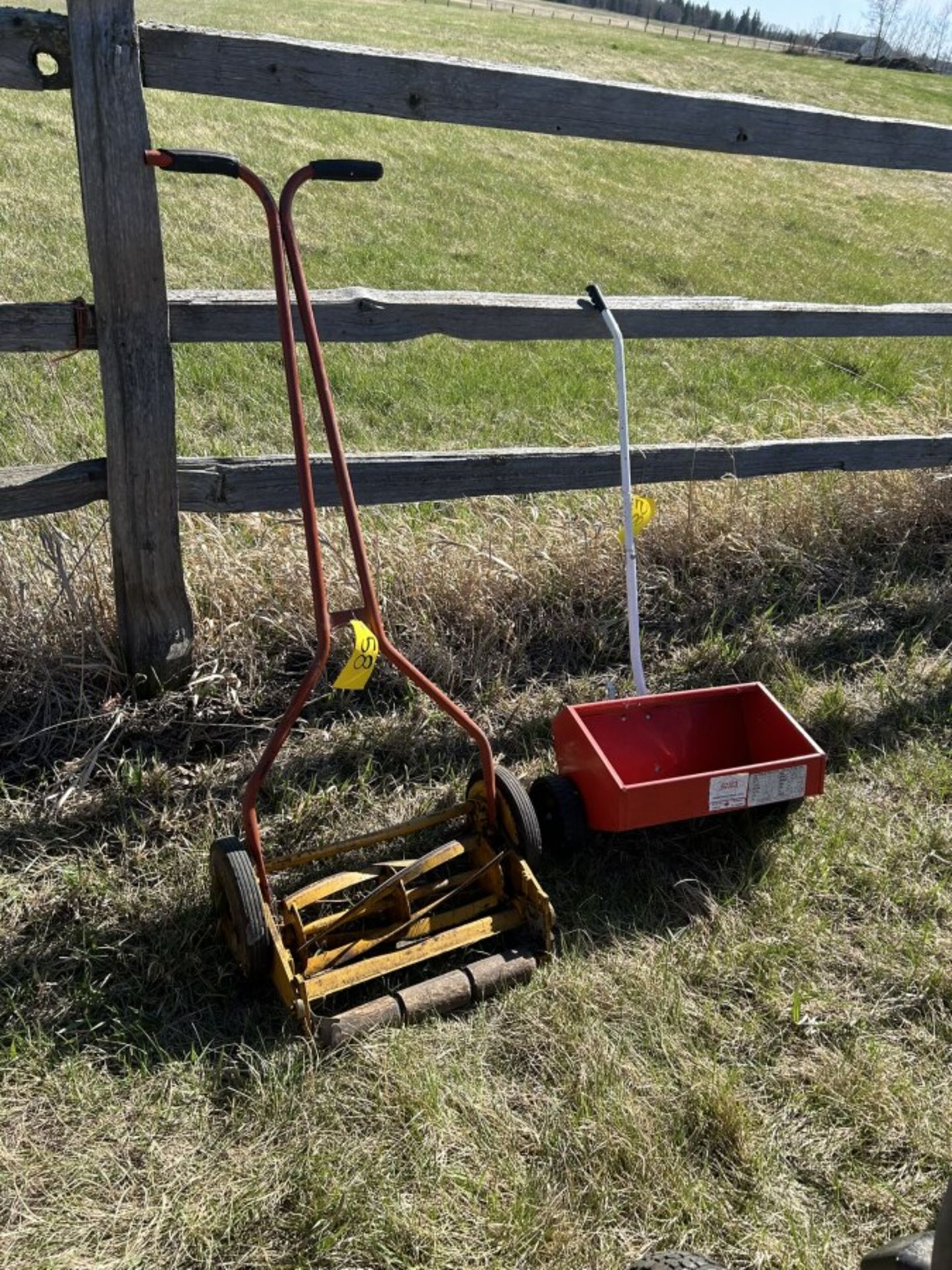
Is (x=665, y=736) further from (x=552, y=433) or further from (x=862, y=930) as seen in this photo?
(x=552, y=433)

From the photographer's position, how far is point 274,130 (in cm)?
1319

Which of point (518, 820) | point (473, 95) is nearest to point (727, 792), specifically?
point (518, 820)

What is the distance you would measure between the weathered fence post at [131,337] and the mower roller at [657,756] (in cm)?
117

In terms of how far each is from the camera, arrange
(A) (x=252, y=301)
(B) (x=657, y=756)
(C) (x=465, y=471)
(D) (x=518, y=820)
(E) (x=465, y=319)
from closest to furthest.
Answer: (D) (x=518, y=820) → (A) (x=252, y=301) → (B) (x=657, y=756) → (E) (x=465, y=319) → (C) (x=465, y=471)

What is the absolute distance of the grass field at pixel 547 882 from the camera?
2207mm

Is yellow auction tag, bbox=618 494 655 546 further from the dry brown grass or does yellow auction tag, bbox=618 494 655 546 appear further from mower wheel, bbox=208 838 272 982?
mower wheel, bbox=208 838 272 982

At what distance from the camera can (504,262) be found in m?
9.87

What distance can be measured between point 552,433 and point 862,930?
342 centimetres

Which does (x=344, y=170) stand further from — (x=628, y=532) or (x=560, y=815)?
(x=560, y=815)

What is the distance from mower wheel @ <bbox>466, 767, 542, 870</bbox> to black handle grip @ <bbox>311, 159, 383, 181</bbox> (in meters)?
1.45

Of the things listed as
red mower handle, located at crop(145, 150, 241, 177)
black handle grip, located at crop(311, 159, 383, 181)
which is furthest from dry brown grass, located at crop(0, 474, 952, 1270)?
black handle grip, located at crop(311, 159, 383, 181)

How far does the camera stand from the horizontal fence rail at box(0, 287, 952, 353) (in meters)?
2.90

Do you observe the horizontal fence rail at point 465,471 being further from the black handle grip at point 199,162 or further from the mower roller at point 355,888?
the black handle grip at point 199,162

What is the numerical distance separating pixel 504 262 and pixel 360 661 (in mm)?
8084
